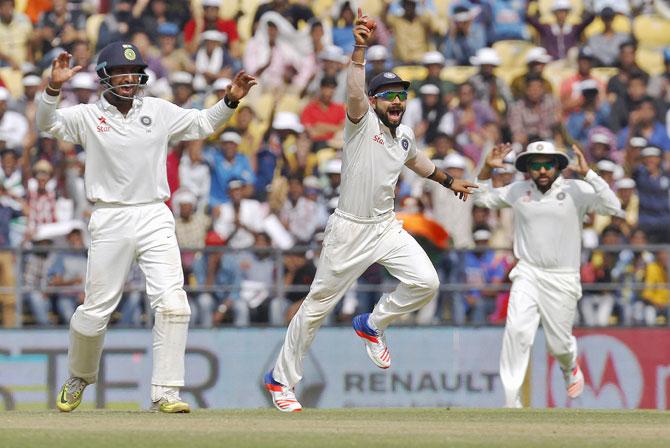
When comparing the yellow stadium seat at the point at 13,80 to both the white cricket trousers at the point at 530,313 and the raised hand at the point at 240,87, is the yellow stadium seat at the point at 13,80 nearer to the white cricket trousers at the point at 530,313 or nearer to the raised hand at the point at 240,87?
the white cricket trousers at the point at 530,313

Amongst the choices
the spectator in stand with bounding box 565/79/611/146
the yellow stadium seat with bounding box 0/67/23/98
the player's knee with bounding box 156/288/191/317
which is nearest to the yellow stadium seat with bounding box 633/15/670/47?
the spectator in stand with bounding box 565/79/611/146

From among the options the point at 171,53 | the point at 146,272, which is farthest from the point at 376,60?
the point at 146,272

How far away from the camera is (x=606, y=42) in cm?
2228

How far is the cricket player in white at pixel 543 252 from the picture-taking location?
49.1ft

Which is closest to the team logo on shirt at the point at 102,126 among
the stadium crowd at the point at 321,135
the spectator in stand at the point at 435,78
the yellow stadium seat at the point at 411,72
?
the stadium crowd at the point at 321,135

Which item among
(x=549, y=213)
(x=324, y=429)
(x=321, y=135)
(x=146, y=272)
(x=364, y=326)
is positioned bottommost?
(x=324, y=429)

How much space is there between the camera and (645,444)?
9789 millimetres

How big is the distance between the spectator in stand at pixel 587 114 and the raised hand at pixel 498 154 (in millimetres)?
6458

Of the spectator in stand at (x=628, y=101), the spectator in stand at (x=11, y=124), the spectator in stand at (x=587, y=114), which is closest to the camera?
the spectator in stand at (x=11, y=124)

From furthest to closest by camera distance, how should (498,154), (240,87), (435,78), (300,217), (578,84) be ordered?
1. (578,84)
2. (435,78)
3. (300,217)
4. (498,154)
5. (240,87)

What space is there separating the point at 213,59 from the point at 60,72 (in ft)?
32.0

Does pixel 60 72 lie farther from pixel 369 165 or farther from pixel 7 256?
pixel 7 256

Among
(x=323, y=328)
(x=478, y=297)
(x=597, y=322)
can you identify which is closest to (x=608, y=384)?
(x=597, y=322)

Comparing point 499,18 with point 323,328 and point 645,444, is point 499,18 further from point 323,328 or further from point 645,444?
point 645,444
